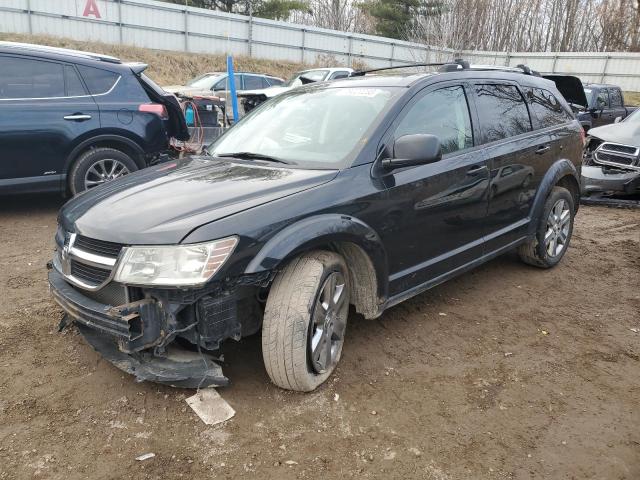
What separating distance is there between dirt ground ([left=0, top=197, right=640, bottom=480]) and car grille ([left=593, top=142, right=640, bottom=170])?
4.52 meters

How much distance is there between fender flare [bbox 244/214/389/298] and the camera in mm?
2602

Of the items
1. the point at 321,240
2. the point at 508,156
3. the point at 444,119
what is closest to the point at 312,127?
the point at 444,119

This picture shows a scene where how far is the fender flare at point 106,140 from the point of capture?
5.92 metres

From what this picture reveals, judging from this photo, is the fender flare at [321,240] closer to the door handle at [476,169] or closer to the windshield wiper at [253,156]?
the windshield wiper at [253,156]

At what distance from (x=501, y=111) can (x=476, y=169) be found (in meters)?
0.78

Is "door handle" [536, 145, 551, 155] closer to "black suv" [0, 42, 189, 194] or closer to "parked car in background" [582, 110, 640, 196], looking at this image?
"parked car in background" [582, 110, 640, 196]

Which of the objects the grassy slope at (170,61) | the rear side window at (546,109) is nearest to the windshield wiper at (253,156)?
the rear side window at (546,109)

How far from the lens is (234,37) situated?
81.3 feet

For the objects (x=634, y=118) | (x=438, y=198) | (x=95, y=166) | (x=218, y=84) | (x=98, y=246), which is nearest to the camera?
(x=98, y=246)

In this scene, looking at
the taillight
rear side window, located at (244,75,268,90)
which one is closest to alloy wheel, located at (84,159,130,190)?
the taillight

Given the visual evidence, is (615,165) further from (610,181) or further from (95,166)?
(95,166)

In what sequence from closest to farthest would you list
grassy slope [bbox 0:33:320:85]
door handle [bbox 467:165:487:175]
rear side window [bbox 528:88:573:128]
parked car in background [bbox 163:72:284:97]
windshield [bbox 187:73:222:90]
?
door handle [bbox 467:165:487:175] < rear side window [bbox 528:88:573:128] < parked car in background [bbox 163:72:284:97] < windshield [bbox 187:73:222:90] < grassy slope [bbox 0:33:320:85]

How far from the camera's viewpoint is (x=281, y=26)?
84.5 ft

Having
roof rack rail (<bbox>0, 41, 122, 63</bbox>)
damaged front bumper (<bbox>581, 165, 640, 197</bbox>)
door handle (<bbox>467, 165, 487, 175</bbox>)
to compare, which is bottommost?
damaged front bumper (<bbox>581, 165, 640, 197</bbox>)
